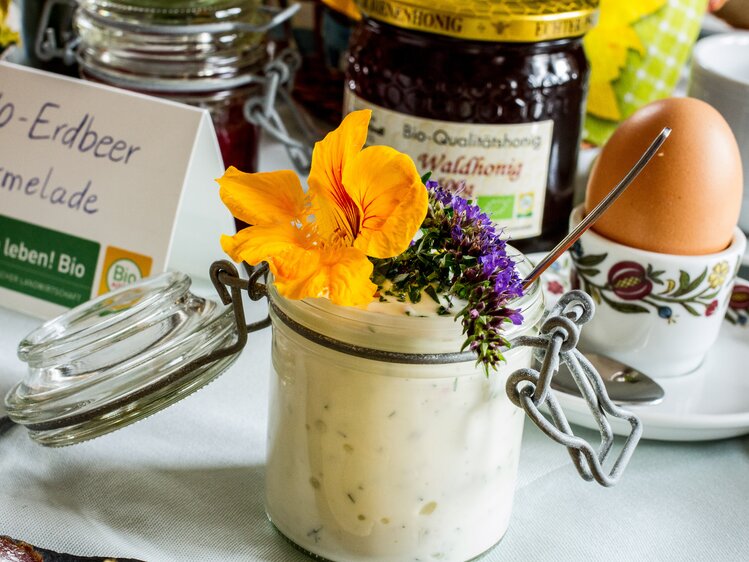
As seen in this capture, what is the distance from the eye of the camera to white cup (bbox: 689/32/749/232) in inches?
35.3

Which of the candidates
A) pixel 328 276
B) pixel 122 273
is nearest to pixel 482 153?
pixel 122 273

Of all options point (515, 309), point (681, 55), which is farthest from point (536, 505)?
point (681, 55)

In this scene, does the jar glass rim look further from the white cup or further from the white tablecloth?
the white cup

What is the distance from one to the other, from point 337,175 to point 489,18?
0.39 meters

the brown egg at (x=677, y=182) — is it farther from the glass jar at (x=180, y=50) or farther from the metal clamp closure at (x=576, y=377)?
the glass jar at (x=180, y=50)

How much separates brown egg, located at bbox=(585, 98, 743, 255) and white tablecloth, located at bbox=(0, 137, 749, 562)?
6.0 inches

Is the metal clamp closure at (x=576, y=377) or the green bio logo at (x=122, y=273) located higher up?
the metal clamp closure at (x=576, y=377)

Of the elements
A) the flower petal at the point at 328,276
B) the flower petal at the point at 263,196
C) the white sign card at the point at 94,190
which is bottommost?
the white sign card at the point at 94,190

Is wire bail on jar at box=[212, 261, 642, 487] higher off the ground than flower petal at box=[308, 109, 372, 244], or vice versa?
flower petal at box=[308, 109, 372, 244]

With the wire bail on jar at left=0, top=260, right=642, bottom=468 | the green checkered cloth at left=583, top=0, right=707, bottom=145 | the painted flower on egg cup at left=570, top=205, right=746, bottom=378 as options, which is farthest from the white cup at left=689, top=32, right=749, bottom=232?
the wire bail on jar at left=0, top=260, right=642, bottom=468

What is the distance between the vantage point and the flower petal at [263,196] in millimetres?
493

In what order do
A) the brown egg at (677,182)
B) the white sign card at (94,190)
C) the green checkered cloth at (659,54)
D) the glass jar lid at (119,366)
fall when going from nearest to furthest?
the glass jar lid at (119,366) < the brown egg at (677,182) < the white sign card at (94,190) < the green checkered cloth at (659,54)

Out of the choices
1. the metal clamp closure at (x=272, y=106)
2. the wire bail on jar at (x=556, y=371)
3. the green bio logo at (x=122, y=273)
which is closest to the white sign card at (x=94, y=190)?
the green bio logo at (x=122, y=273)

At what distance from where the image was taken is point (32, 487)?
0.62 meters
